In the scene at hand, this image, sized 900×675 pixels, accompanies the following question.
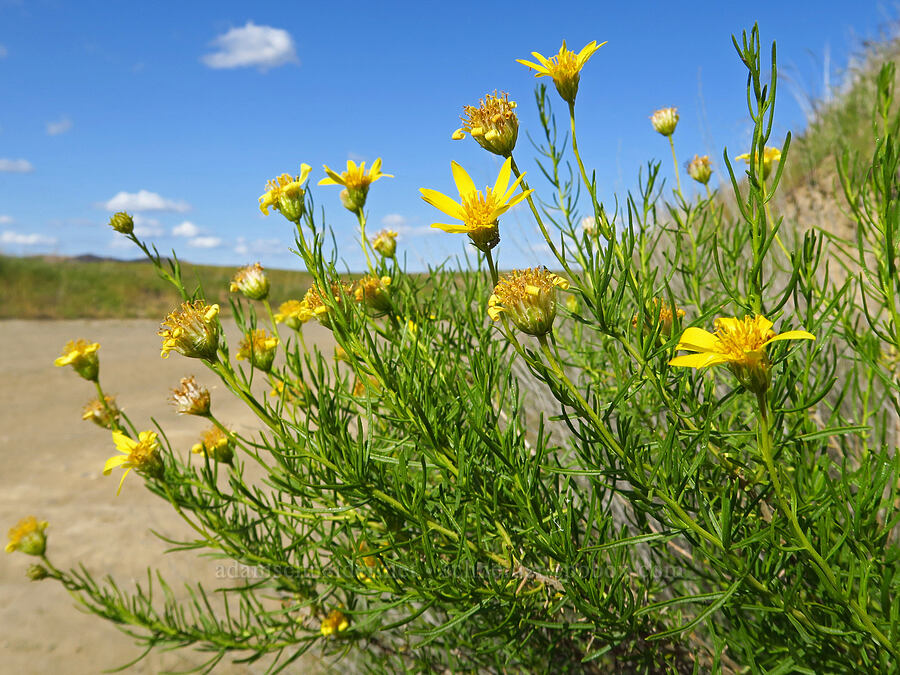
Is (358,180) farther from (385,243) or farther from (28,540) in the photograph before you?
(28,540)

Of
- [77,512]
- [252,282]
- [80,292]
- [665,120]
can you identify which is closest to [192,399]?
[252,282]

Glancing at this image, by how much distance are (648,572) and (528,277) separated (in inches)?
26.7

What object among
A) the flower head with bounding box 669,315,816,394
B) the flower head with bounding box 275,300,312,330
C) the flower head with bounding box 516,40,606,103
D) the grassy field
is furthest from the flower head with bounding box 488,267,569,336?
the grassy field

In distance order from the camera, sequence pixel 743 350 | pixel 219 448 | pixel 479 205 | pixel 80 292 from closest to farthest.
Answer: pixel 743 350, pixel 479 205, pixel 219 448, pixel 80 292

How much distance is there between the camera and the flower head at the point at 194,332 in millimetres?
945

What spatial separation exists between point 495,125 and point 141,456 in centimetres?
95

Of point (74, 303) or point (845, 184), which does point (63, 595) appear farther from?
point (74, 303)

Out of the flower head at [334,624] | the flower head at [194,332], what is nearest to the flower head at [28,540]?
the flower head at [334,624]

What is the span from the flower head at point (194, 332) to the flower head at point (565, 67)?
0.65 metres

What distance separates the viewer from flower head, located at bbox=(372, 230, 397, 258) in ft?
5.46

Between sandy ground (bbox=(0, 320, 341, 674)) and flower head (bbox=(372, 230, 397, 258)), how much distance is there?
1.96 ft

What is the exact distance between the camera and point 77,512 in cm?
293

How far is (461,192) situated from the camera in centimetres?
85

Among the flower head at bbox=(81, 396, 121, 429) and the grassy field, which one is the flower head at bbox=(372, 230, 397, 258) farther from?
the grassy field
